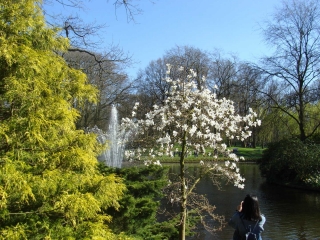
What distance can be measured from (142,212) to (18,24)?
350 cm

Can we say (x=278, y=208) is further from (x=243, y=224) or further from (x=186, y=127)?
(x=243, y=224)

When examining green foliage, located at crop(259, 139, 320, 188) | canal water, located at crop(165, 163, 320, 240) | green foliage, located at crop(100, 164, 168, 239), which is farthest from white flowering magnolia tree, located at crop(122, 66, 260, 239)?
green foliage, located at crop(259, 139, 320, 188)

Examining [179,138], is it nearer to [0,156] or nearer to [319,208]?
[0,156]

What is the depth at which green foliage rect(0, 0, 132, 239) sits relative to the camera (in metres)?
3.33

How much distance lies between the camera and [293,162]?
1733 centimetres

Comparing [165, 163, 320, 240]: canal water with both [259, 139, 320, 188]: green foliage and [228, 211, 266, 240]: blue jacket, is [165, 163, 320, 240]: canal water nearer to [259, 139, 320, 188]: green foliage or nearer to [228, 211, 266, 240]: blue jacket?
[259, 139, 320, 188]: green foliage

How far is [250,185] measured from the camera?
1752 centimetres

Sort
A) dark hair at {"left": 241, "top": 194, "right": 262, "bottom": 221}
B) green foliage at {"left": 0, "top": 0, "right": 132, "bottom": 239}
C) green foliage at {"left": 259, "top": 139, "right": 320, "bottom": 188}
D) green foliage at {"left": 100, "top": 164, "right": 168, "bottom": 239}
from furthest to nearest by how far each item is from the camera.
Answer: green foliage at {"left": 259, "top": 139, "right": 320, "bottom": 188}
green foliage at {"left": 100, "top": 164, "right": 168, "bottom": 239}
dark hair at {"left": 241, "top": 194, "right": 262, "bottom": 221}
green foliage at {"left": 0, "top": 0, "right": 132, "bottom": 239}

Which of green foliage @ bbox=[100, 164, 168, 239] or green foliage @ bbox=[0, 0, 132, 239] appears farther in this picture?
green foliage @ bbox=[100, 164, 168, 239]

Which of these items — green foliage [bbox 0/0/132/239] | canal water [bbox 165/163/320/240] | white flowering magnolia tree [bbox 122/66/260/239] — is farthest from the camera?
canal water [bbox 165/163/320/240]

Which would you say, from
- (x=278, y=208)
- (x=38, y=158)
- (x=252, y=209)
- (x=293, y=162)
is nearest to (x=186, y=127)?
(x=252, y=209)

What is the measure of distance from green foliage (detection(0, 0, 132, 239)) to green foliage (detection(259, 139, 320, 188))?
13973 mm

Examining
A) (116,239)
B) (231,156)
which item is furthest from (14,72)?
(231,156)

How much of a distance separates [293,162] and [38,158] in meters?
15.8
